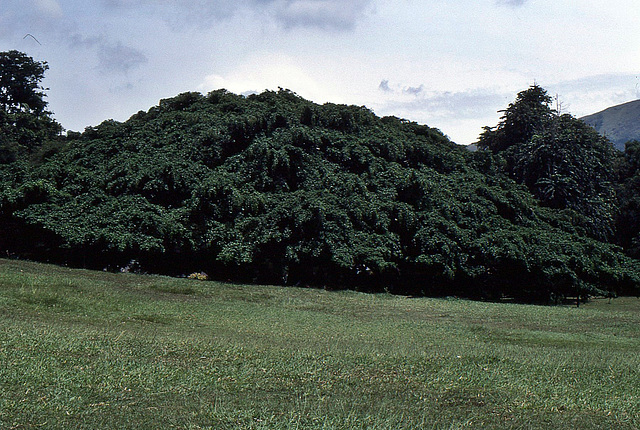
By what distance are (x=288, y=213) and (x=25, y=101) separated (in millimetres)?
28294

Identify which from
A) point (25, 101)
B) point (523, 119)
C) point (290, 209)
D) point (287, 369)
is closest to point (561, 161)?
point (523, 119)

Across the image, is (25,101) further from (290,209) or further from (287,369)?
(287,369)

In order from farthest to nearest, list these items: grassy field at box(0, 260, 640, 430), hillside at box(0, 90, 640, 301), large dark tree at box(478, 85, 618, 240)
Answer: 1. large dark tree at box(478, 85, 618, 240)
2. hillside at box(0, 90, 640, 301)
3. grassy field at box(0, 260, 640, 430)

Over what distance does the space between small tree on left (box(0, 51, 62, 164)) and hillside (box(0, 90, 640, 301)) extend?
38.8ft

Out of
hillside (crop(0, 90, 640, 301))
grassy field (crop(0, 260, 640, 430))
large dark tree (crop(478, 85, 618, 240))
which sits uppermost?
large dark tree (crop(478, 85, 618, 240))

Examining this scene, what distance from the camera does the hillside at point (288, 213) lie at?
19.8 metres

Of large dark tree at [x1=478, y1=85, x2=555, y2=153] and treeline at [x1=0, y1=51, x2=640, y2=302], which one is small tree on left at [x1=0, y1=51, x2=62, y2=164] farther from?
large dark tree at [x1=478, y1=85, x2=555, y2=153]

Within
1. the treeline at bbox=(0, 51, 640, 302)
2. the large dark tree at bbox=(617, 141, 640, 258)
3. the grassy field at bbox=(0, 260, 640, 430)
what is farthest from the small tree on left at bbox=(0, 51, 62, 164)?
the large dark tree at bbox=(617, 141, 640, 258)

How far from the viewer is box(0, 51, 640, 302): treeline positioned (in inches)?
781

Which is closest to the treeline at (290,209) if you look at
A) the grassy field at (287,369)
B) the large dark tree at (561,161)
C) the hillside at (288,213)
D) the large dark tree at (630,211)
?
the hillside at (288,213)

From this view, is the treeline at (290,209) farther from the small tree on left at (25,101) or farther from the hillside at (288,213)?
the small tree on left at (25,101)

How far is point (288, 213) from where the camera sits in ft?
64.2

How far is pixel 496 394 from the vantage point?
7.48 metres

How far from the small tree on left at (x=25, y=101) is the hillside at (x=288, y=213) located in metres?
11.8
